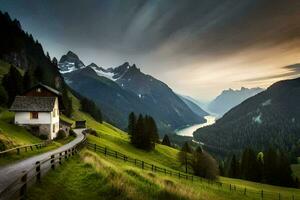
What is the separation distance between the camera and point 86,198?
59.9 ft

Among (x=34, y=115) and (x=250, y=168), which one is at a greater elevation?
(x=34, y=115)

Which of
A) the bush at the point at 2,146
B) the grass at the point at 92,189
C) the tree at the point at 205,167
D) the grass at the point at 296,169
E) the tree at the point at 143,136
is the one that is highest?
the bush at the point at 2,146

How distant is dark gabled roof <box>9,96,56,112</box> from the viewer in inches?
2621

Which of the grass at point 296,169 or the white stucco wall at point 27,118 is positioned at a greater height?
the white stucco wall at point 27,118

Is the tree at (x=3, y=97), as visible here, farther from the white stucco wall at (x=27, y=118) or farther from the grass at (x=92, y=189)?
the grass at (x=92, y=189)

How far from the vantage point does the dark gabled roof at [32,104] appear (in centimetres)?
6656

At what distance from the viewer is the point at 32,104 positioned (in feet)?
223

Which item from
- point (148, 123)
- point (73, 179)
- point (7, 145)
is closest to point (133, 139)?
point (148, 123)

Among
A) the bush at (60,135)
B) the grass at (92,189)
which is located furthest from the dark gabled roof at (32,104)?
the grass at (92,189)

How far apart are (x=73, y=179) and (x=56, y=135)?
52.5m

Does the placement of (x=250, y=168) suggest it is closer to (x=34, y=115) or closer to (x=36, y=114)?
(x=36, y=114)

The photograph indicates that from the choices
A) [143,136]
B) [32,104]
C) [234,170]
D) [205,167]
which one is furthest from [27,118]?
[234,170]

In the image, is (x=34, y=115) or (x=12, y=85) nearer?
(x=34, y=115)

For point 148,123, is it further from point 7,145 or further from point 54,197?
point 54,197
